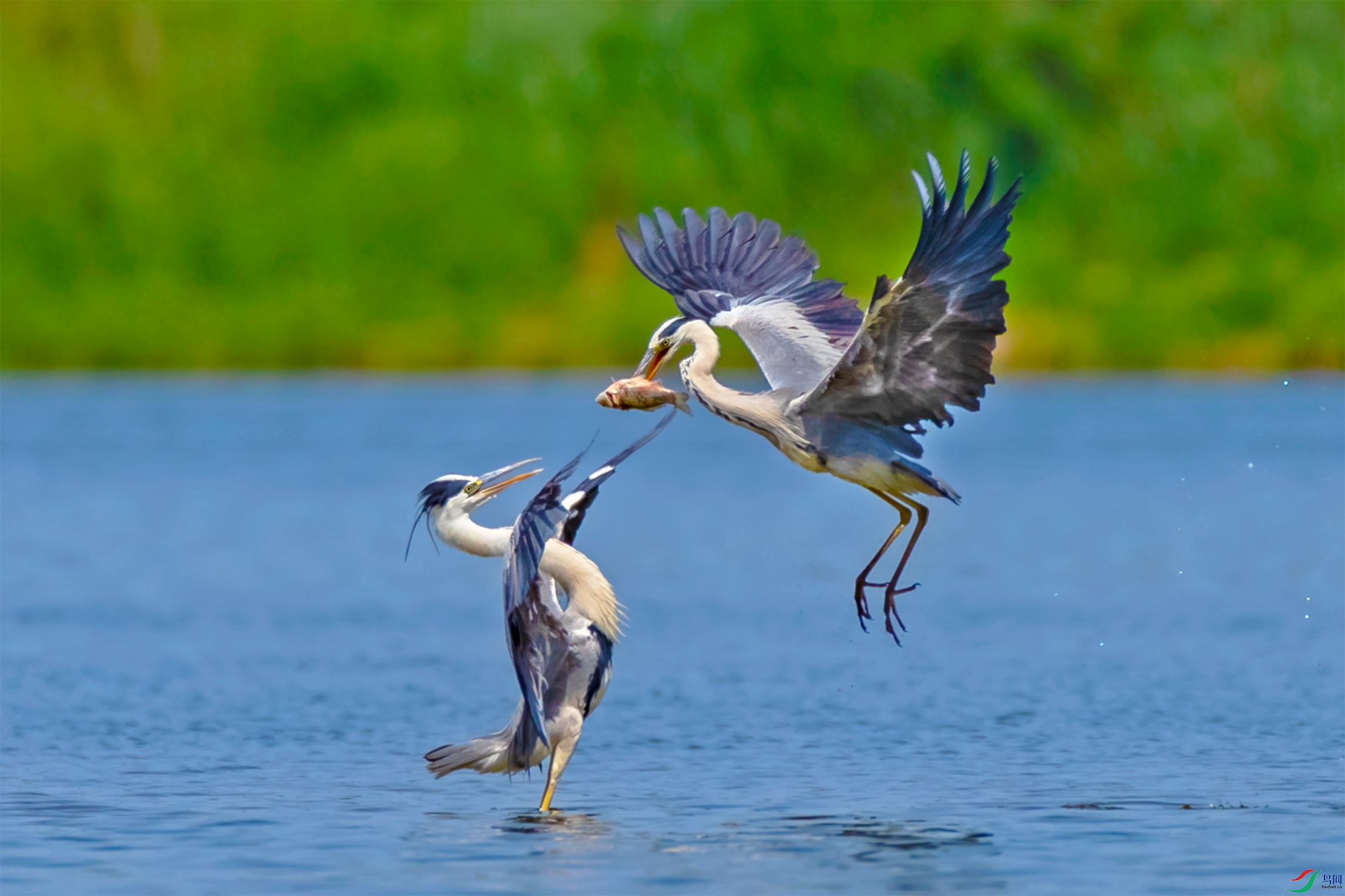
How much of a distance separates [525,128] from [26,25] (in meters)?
19.1

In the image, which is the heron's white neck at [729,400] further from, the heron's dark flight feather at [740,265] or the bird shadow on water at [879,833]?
the bird shadow on water at [879,833]

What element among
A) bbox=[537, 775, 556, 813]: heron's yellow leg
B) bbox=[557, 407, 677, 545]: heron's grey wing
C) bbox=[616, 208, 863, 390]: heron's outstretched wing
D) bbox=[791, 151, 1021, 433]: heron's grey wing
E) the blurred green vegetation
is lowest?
bbox=[537, 775, 556, 813]: heron's yellow leg

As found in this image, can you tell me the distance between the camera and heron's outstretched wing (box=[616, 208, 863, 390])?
12938 mm

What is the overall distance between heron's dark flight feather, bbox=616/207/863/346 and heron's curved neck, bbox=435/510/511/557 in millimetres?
1649

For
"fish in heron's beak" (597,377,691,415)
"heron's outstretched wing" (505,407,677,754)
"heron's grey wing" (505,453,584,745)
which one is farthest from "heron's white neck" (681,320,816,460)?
"heron's grey wing" (505,453,584,745)

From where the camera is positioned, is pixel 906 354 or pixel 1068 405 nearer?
pixel 906 354

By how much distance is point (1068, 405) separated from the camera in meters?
60.4

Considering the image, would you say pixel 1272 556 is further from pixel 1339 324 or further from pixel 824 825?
pixel 1339 324

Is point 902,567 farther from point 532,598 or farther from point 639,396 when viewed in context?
point 532,598

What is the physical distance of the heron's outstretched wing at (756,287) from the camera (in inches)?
509

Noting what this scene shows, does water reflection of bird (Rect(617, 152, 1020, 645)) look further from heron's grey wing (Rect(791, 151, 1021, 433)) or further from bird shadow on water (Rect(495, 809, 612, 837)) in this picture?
bird shadow on water (Rect(495, 809, 612, 837))

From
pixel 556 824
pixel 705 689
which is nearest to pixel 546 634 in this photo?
pixel 556 824

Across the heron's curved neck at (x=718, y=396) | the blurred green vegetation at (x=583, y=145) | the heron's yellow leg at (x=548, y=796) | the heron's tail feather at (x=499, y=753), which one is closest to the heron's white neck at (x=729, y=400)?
the heron's curved neck at (x=718, y=396)

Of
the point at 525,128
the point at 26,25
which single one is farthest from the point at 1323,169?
the point at 26,25
